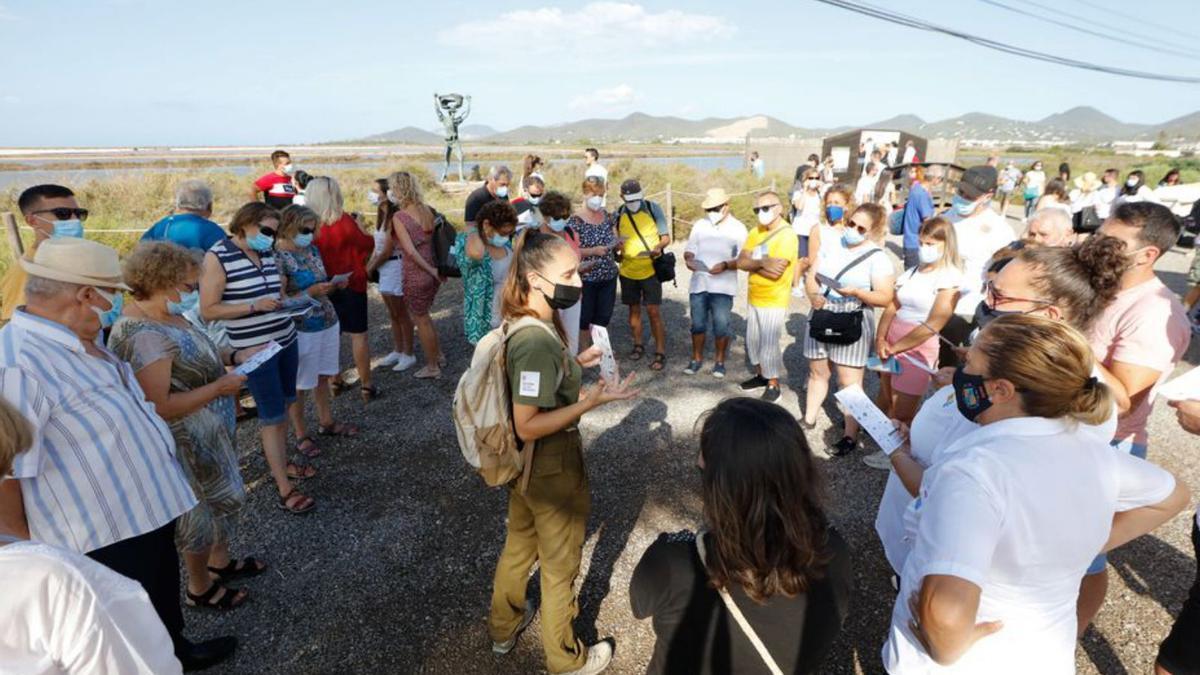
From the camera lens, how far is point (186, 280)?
2586mm

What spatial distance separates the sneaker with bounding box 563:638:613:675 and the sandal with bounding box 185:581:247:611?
185 cm

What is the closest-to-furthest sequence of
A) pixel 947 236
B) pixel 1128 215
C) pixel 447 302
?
pixel 1128 215
pixel 947 236
pixel 447 302

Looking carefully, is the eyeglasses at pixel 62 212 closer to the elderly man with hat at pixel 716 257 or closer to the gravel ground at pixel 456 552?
the gravel ground at pixel 456 552

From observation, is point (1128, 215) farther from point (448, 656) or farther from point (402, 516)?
point (402, 516)

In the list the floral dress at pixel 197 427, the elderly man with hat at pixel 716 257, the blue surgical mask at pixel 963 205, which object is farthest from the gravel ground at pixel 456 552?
the blue surgical mask at pixel 963 205

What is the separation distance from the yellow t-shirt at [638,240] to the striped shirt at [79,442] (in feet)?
13.8

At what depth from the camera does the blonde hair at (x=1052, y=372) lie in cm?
137

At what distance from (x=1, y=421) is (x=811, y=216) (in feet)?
29.8

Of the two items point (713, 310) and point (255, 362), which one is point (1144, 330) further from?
point (255, 362)

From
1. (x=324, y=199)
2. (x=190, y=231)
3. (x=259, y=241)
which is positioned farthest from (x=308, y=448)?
(x=324, y=199)

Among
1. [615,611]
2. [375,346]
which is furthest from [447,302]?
[615,611]

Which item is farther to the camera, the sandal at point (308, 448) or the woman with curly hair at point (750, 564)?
the sandal at point (308, 448)

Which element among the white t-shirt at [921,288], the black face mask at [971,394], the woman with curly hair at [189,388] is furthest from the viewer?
the white t-shirt at [921,288]

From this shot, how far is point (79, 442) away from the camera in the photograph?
1830 mm
